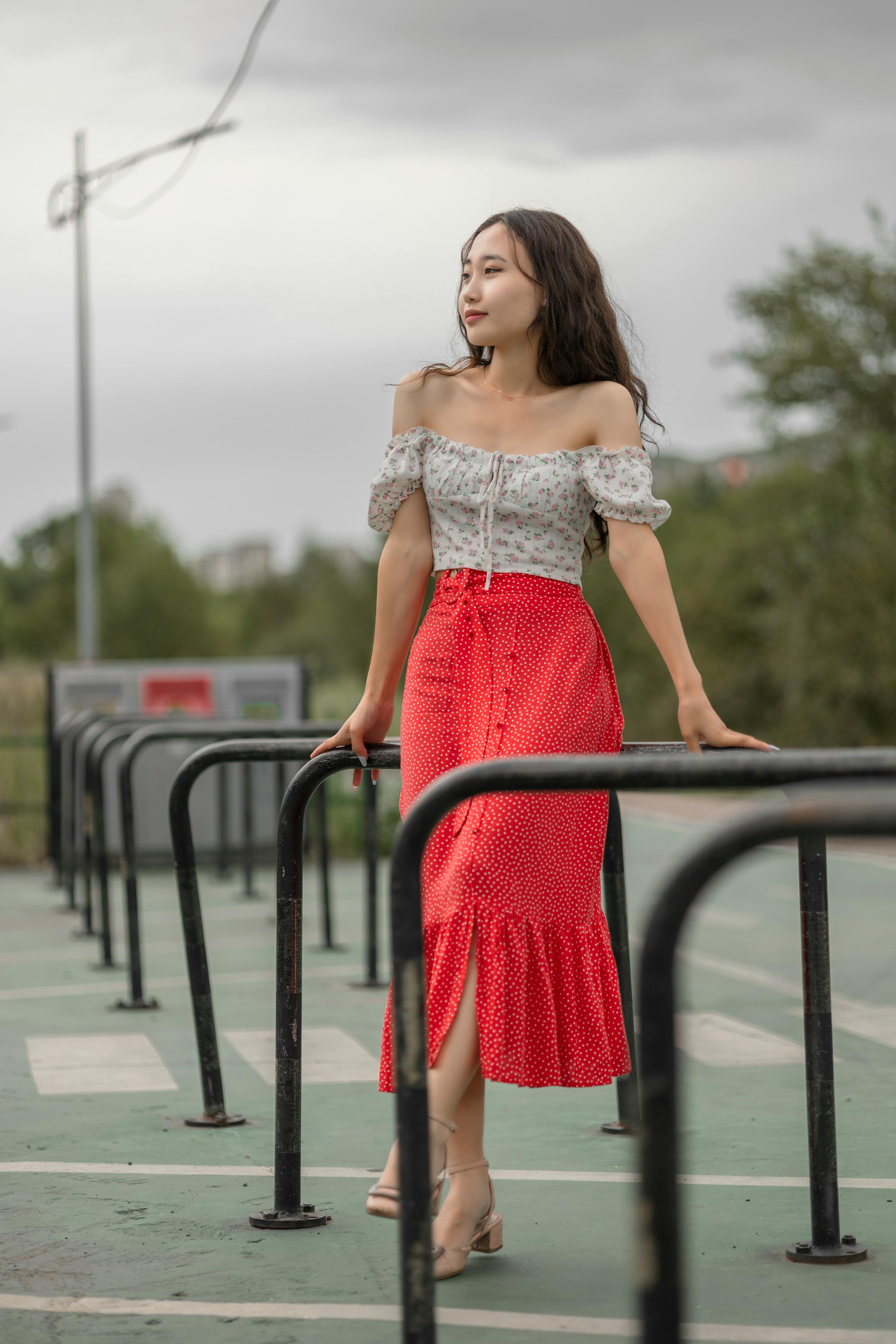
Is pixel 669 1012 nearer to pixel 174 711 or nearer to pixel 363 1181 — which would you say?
pixel 363 1181

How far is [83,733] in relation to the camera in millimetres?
8836

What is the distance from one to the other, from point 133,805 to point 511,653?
367 centimetres

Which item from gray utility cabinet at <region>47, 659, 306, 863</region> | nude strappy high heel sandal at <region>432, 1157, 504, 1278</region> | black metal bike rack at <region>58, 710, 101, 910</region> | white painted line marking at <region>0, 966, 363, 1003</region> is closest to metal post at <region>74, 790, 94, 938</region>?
black metal bike rack at <region>58, 710, 101, 910</region>

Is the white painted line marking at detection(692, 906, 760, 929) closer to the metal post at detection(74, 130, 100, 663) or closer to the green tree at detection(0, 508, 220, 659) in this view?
the metal post at detection(74, 130, 100, 663)

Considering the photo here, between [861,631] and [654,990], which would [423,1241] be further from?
[861,631]

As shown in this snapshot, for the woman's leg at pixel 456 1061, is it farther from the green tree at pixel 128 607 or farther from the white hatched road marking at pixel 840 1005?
the green tree at pixel 128 607

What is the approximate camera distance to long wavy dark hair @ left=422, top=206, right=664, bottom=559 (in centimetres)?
303

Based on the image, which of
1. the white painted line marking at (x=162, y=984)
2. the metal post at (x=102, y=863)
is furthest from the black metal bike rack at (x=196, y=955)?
the metal post at (x=102, y=863)

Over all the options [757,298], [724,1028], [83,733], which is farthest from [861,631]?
[724,1028]

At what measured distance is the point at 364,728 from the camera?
121 inches

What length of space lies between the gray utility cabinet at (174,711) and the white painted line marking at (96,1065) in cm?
559

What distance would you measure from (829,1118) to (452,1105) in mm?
700

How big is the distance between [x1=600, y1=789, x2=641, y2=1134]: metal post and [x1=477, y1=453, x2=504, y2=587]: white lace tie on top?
114cm

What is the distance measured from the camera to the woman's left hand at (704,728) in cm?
276
